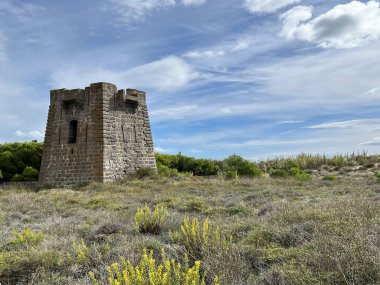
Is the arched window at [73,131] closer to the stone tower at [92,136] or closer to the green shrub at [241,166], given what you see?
the stone tower at [92,136]

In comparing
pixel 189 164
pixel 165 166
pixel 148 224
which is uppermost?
pixel 189 164

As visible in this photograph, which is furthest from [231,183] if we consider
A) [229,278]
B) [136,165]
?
[229,278]

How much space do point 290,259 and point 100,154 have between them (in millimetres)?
14110

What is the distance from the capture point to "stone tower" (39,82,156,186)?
1766 cm

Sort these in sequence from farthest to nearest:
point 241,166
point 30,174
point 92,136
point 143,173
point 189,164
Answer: point 189,164
point 241,166
point 30,174
point 143,173
point 92,136

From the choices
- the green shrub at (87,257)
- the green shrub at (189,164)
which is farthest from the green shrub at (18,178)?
the green shrub at (87,257)

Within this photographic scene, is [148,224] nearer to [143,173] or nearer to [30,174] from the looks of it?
[143,173]

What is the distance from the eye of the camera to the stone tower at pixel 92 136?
57.9 feet

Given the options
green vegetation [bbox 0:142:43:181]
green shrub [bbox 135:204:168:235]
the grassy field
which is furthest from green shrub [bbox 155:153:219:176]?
green shrub [bbox 135:204:168:235]

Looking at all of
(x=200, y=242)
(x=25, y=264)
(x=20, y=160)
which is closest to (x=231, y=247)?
(x=200, y=242)

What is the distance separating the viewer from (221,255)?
3.83 metres

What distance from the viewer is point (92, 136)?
17.8 meters

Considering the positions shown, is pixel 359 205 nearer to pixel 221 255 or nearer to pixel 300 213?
pixel 300 213

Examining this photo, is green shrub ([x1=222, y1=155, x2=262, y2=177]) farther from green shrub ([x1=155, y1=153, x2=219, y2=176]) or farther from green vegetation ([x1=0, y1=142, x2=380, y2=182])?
green shrub ([x1=155, y1=153, x2=219, y2=176])
